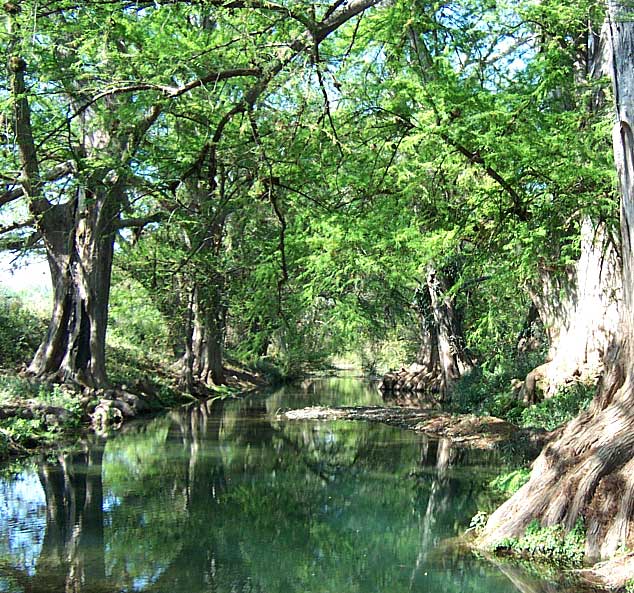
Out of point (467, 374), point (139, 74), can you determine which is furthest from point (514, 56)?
point (467, 374)

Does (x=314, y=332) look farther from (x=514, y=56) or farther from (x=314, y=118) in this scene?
(x=314, y=118)

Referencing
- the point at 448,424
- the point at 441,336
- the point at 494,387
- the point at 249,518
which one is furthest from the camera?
the point at 441,336

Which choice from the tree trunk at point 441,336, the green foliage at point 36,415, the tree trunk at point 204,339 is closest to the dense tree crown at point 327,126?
the green foliage at point 36,415

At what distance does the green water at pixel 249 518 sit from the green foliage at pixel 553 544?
33cm

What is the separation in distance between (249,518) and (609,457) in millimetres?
4358

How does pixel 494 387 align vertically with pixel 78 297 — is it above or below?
below

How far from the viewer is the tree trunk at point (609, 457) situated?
6.91m

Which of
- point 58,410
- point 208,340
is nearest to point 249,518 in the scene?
point 58,410

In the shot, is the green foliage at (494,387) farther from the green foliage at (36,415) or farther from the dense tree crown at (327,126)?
the green foliage at (36,415)

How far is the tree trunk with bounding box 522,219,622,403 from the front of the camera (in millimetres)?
14531

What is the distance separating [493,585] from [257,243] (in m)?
12.4

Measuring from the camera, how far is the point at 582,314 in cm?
1534

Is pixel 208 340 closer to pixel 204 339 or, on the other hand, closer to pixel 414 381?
pixel 204 339

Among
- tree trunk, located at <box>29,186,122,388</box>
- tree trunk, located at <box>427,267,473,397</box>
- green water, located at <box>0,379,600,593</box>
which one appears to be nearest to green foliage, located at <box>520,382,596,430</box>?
green water, located at <box>0,379,600,593</box>
